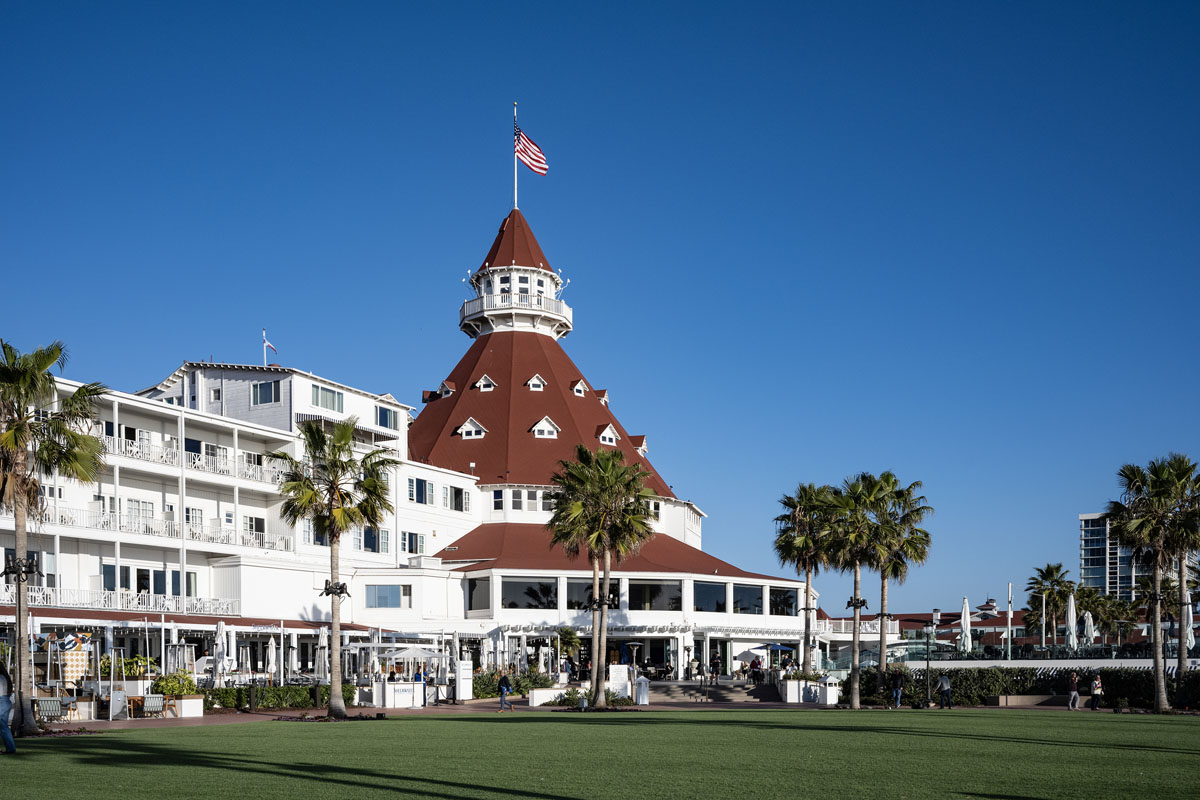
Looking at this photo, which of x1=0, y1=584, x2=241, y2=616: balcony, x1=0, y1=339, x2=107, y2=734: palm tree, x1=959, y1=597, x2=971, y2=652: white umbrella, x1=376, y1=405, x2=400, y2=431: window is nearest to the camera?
x1=0, y1=339, x2=107, y2=734: palm tree

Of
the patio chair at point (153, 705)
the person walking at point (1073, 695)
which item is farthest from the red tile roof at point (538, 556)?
the patio chair at point (153, 705)

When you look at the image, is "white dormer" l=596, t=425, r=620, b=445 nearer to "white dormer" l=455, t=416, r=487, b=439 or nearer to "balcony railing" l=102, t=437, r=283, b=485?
"white dormer" l=455, t=416, r=487, b=439

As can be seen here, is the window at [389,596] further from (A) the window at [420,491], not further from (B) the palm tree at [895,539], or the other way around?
(B) the palm tree at [895,539]

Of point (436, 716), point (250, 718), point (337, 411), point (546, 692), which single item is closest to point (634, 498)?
point (546, 692)

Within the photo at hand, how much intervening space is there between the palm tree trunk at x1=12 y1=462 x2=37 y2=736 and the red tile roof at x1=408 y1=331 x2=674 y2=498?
44996 mm

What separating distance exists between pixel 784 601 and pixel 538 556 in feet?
52.8

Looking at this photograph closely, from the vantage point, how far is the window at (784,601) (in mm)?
76438

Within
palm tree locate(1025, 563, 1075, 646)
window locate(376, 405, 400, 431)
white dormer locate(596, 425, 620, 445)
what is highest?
window locate(376, 405, 400, 431)

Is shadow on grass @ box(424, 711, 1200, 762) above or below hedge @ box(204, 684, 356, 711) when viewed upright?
above

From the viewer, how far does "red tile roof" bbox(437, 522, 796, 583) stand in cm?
6881

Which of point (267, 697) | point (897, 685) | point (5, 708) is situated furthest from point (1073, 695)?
point (5, 708)

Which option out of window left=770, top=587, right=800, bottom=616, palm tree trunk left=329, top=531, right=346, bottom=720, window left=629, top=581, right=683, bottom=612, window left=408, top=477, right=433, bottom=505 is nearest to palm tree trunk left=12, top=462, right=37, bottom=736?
palm tree trunk left=329, top=531, right=346, bottom=720

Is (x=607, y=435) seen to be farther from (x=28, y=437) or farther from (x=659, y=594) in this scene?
(x=28, y=437)

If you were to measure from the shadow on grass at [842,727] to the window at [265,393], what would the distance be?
29.3 m
